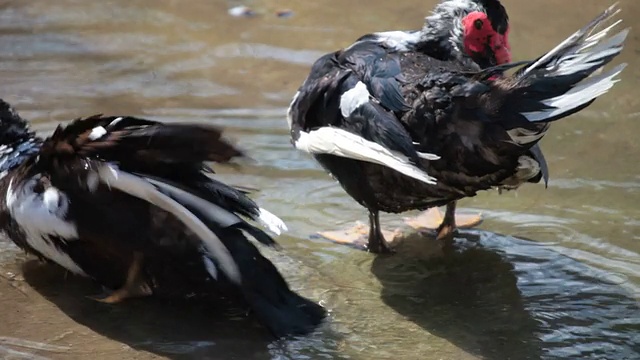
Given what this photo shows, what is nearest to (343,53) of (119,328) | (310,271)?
(310,271)

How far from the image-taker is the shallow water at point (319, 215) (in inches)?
143

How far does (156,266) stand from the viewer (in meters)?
3.74

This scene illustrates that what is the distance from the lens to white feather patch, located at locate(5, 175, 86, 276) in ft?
12.2

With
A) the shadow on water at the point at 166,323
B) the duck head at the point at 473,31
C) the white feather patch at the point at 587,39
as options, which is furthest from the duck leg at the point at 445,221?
the shadow on water at the point at 166,323

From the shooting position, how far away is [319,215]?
492cm

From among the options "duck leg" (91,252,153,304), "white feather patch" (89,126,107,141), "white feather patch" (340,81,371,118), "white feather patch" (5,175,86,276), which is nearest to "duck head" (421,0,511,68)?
"white feather patch" (340,81,371,118)

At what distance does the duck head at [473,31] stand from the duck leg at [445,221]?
0.76 metres

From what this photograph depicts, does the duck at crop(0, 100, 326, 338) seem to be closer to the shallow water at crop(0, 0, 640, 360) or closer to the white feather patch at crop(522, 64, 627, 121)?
the shallow water at crop(0, 0, 640, 360)

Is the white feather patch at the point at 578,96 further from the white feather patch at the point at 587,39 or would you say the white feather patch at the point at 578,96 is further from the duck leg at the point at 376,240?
the duck leg at the point at 376,240

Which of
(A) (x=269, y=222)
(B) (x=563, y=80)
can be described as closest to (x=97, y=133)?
(A) (x=269, y=222)

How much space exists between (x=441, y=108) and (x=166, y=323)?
1452 millimetres

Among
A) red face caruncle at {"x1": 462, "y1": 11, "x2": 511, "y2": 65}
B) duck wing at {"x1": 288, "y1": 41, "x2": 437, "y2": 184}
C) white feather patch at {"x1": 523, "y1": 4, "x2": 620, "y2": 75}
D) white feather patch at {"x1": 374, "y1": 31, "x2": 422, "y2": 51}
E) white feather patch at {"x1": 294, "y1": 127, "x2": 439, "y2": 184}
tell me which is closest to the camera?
white feather patch at {"x1": 523, "y1": 4, "x2": 620, "y2": 75}

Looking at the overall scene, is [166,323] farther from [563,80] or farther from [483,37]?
[483,37]

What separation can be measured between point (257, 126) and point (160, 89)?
0.93 meters
